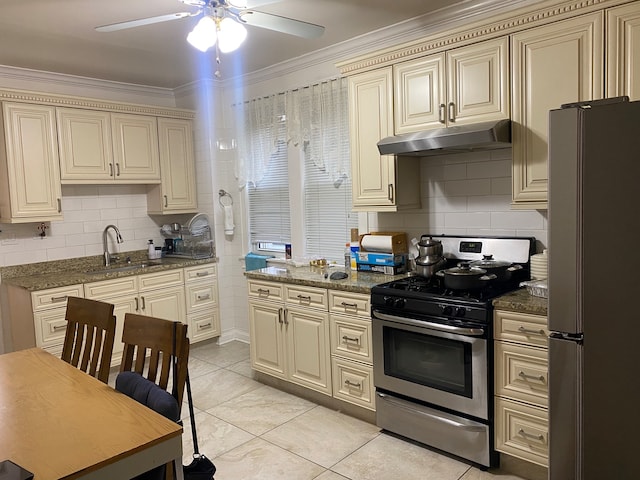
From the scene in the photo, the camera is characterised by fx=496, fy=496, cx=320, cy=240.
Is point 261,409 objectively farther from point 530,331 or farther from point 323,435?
point 530,331

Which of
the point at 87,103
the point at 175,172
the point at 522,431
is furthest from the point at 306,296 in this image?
the point at 87,103

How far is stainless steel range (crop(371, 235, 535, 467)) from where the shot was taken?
2.53 metres

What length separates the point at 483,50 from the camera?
2.75 metres

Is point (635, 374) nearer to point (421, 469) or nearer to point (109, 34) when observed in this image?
point (421, 469)

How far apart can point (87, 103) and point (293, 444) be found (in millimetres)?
3233

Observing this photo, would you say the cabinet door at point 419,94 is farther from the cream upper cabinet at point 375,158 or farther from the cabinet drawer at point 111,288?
the cabinet drawer at point 111,288

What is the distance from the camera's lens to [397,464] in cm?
267

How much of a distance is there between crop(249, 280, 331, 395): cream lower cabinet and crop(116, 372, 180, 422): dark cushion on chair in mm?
1632

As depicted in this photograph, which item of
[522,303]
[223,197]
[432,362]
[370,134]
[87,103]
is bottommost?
[432,362]

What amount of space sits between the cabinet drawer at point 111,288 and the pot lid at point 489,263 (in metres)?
2.77

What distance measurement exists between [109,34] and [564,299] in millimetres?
3195

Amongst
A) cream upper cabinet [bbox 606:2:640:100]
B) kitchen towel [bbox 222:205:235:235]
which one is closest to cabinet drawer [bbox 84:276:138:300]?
kitchen towel [bbox 222:205:235:235]

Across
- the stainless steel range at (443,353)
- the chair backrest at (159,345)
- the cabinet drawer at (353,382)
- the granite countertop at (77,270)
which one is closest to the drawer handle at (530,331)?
the stainless steel range at (443,353)

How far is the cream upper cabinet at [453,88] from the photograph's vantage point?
107 inches
